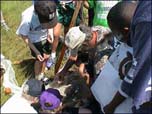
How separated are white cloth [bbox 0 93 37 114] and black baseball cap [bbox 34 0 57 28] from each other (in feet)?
3.71

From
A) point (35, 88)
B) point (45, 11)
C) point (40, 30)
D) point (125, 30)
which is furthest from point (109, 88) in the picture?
point (40, 30)

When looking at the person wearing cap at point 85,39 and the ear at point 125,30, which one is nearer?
the ear at point 125,30

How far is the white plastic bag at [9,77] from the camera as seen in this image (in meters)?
6.09

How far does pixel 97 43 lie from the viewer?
15.5 feet

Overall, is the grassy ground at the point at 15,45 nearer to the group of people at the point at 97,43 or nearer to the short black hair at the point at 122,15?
the group of people at the point at 97,43

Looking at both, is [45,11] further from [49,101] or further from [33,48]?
[49,101]

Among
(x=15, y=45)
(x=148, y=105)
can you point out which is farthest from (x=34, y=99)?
(x=15, y=45)

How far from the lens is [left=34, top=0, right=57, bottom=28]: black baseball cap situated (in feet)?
17.2

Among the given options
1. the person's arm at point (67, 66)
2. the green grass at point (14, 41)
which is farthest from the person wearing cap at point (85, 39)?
the green grass at point (14, 41)

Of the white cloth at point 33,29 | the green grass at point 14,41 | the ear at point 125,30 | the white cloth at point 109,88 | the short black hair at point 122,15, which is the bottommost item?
the green grass at point 14,41

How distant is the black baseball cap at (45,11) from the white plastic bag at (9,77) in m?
1.08

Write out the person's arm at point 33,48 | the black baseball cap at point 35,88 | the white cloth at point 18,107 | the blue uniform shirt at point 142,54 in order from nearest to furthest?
the blue uniform shirt at point 142,54, the white cloth at point 18,107, the black baseball cap at point 35,88, the person's arm at point 33,48

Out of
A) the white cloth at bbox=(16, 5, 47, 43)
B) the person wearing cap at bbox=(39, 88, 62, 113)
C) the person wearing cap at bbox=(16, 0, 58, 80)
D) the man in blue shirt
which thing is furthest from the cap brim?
the man in blue shirt

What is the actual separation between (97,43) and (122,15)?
99cm
